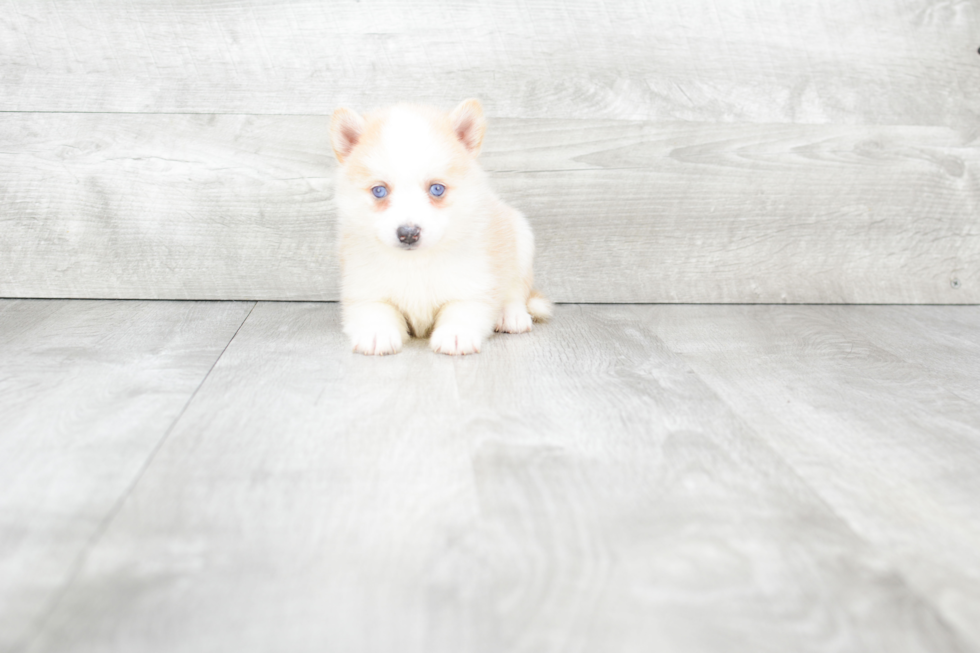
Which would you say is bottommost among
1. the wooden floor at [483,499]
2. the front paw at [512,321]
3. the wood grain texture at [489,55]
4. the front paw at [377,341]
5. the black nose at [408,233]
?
the front paw at [512,321]

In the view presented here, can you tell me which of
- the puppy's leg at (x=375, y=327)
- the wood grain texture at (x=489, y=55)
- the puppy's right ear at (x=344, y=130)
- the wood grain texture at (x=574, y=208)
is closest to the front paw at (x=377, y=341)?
the puppy's leg at (x=375, y=327)

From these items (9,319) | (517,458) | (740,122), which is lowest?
(9,319)

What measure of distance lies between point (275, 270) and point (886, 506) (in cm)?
161

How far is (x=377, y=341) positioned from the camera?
5.29 feet

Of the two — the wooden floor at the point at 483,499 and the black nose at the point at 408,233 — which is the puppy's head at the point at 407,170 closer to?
the black nose at the point at 408,233

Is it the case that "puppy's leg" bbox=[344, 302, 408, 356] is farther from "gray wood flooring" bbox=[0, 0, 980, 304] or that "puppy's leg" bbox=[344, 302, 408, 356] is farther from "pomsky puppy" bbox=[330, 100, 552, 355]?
"gray wood flooring" bbox=[0, 0, 980, 304]

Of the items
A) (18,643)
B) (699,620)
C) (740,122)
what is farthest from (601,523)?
(740,122)

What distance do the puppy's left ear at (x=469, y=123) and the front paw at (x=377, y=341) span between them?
0.42 metres

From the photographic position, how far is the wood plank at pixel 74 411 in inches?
33.1

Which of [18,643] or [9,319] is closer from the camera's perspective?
[18,643]

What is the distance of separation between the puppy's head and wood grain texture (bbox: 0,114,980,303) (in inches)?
18.2

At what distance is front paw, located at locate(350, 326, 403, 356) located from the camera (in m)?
1.61

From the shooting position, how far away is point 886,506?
39.8 inches

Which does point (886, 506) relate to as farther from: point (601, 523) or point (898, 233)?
point (898, 233)
